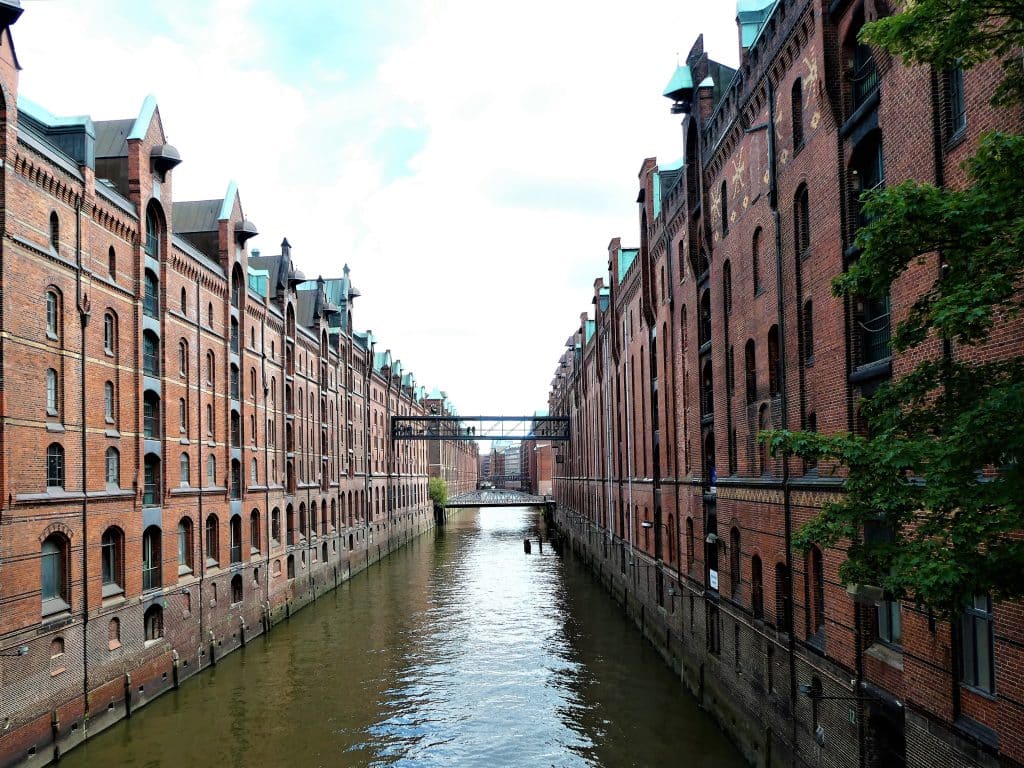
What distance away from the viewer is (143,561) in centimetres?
2439

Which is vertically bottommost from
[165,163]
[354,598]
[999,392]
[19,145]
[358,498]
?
[354,598]

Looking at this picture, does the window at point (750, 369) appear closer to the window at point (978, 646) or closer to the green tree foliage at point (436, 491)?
the window at point (978, 646)

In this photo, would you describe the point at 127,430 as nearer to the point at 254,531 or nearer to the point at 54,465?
the point at 54,465

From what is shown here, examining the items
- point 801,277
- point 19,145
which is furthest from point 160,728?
point 801,277

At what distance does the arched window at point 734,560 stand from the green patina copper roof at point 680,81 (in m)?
12.9

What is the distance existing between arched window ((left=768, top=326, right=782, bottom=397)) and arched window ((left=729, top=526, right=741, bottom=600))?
4.39 meters

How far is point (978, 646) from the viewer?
10227 mm

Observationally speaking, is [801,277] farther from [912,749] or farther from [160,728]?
[160,728]

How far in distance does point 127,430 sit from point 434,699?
11.9 m

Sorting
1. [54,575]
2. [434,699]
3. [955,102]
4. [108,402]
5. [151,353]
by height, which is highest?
[955,102]

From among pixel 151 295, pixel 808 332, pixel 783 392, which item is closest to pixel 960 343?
pixel 808 332

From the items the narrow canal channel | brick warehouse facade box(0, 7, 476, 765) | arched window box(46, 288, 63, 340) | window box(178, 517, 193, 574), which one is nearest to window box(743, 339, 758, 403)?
the narrow canal channel

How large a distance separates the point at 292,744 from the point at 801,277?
643 inches

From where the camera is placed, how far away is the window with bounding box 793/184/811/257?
1627 centimetres
